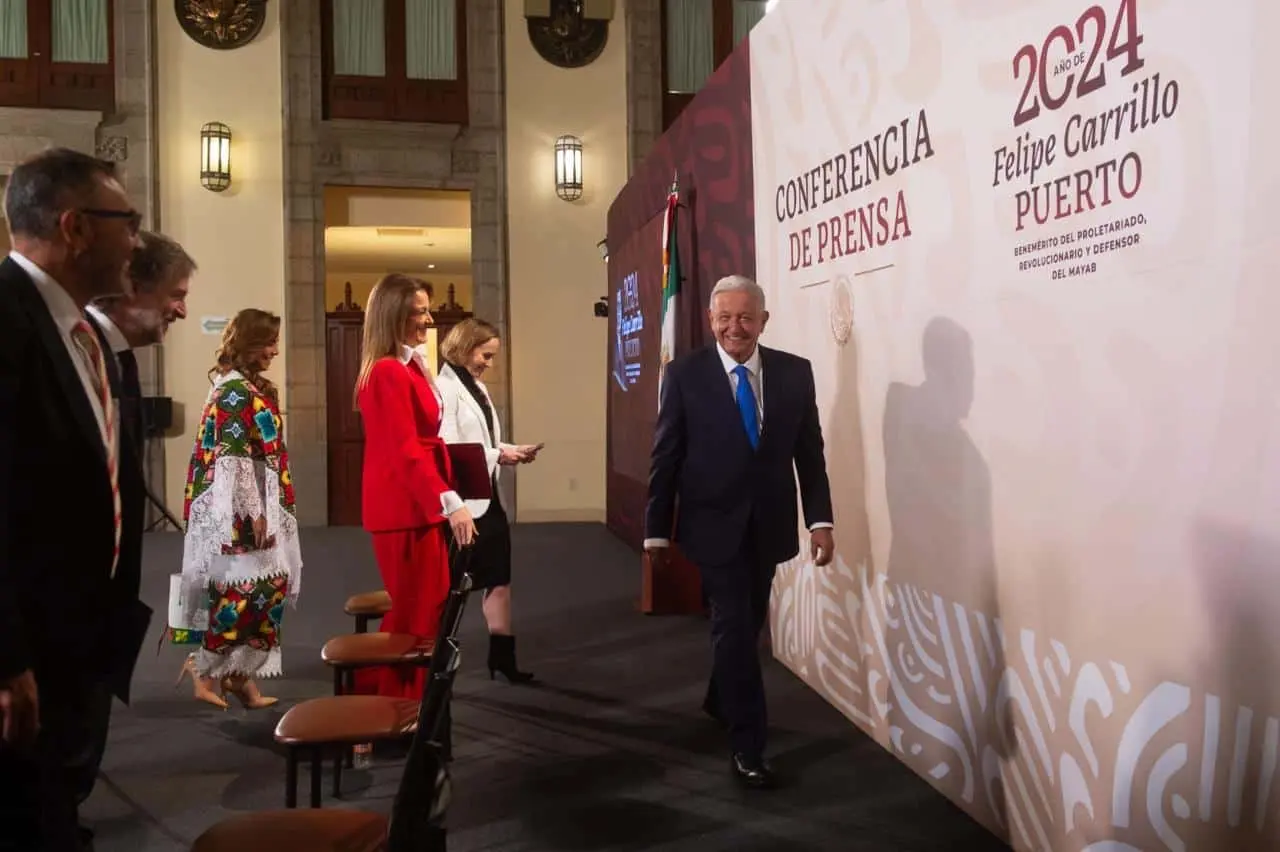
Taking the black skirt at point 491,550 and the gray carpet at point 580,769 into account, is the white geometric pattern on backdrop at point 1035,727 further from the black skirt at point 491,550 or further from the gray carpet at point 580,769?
the black skirt at point 491,550

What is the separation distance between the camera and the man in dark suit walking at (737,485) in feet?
9.99

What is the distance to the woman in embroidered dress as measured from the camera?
3.68m

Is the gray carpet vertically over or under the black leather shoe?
under

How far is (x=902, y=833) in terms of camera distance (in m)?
2.78

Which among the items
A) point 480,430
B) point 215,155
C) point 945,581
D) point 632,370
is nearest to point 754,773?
point 945,581

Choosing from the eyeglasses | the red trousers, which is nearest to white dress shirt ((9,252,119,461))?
the eyeglasses

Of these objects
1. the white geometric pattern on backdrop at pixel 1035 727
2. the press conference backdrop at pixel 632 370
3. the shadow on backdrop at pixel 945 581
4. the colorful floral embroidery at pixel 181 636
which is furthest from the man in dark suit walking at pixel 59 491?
the press conference backdrop at pixel 632 370

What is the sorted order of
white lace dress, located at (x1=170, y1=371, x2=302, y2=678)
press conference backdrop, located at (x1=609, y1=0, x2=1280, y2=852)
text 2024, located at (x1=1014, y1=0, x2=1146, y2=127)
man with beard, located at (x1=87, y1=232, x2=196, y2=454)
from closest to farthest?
press conference backdrop, located at (x1=609, y1=0, x2=1280, y2=852), text 2024, located at (x1=1014, y1=0, x2=1146, y2=127), man with beard, located at (x1=87, y1=232, x2=196, y2=454), white lace dress, located at (x1=170, y1=371, x2=302, y2=678)

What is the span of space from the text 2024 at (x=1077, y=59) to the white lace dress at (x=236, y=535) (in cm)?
261

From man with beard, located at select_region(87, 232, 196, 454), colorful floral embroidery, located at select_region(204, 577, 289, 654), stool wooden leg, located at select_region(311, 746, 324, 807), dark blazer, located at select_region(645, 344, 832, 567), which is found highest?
man with beard, located at select_region(87, 232, 196, 454)

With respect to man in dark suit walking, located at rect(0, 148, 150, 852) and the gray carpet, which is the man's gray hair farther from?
man in dark suit walking, located at rect(0, 148, 150, 852)

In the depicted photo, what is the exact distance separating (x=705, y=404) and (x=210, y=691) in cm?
234

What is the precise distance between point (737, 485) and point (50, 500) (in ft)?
6.18

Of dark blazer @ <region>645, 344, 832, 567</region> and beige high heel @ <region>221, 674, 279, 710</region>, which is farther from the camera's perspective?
beige high heel @ <region>221, 674, 279, 710</region>
